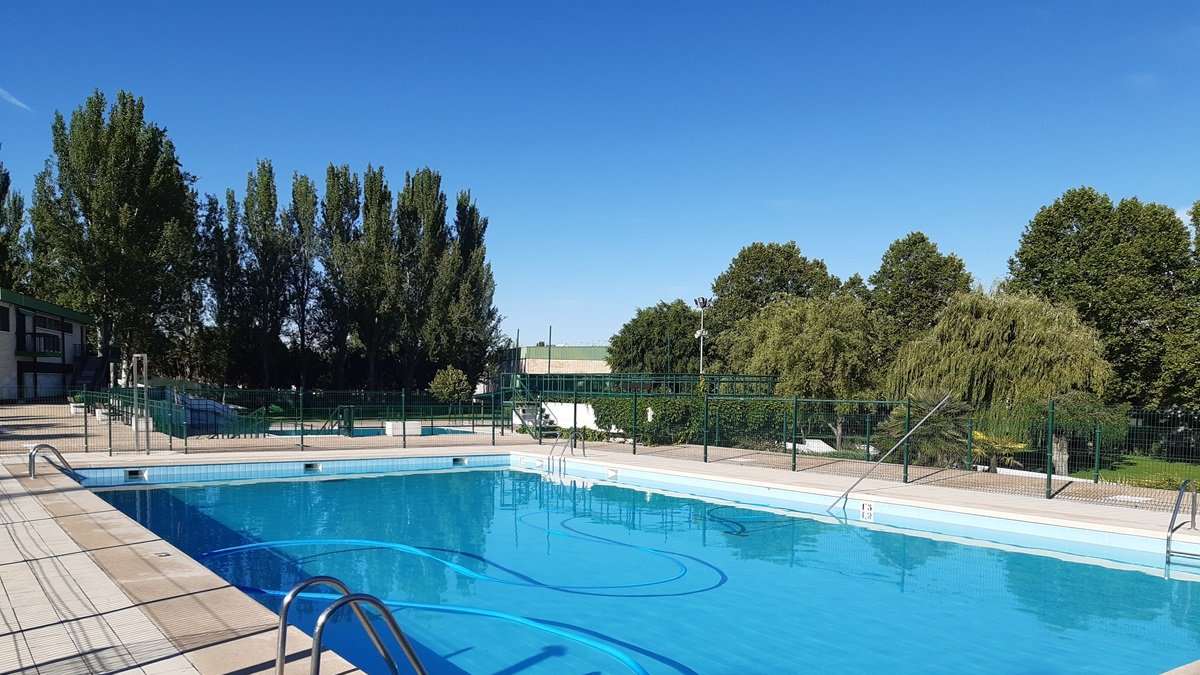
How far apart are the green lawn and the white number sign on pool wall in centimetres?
552

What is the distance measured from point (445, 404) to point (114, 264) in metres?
15.2

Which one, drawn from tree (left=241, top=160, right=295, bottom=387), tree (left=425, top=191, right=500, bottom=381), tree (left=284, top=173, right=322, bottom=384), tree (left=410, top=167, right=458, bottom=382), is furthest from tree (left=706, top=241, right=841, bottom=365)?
tree (left=241, top=160, right=295, bottom=387)

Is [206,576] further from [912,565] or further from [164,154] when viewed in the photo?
[164,154]

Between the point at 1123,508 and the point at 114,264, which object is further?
the point at 114,264

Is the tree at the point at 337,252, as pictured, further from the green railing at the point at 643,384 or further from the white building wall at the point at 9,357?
the white building wall at the point at 9,357

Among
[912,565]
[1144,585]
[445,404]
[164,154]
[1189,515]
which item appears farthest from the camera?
[164,154]

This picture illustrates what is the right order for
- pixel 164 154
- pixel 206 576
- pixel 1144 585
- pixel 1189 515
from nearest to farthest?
1. pixel 206 576
2. pixel 1144 585
3. pixel 1189 515
4. pixel 164 154

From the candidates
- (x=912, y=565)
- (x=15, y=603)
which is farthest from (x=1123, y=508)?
(x=15, y=603)

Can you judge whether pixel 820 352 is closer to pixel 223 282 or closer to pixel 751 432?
pixel 751 432

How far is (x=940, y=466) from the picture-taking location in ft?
58.3

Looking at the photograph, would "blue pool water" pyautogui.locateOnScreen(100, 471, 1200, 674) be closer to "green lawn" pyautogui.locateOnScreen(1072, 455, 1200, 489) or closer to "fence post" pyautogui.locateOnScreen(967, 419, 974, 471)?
"fence post" pyautogui.locateOnScreen(967, 419, 974, 471)

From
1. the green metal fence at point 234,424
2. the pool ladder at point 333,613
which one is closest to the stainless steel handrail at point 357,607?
the pool ladder at point 333,613

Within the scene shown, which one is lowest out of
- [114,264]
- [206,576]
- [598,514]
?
[598,514]

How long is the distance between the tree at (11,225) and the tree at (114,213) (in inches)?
326
